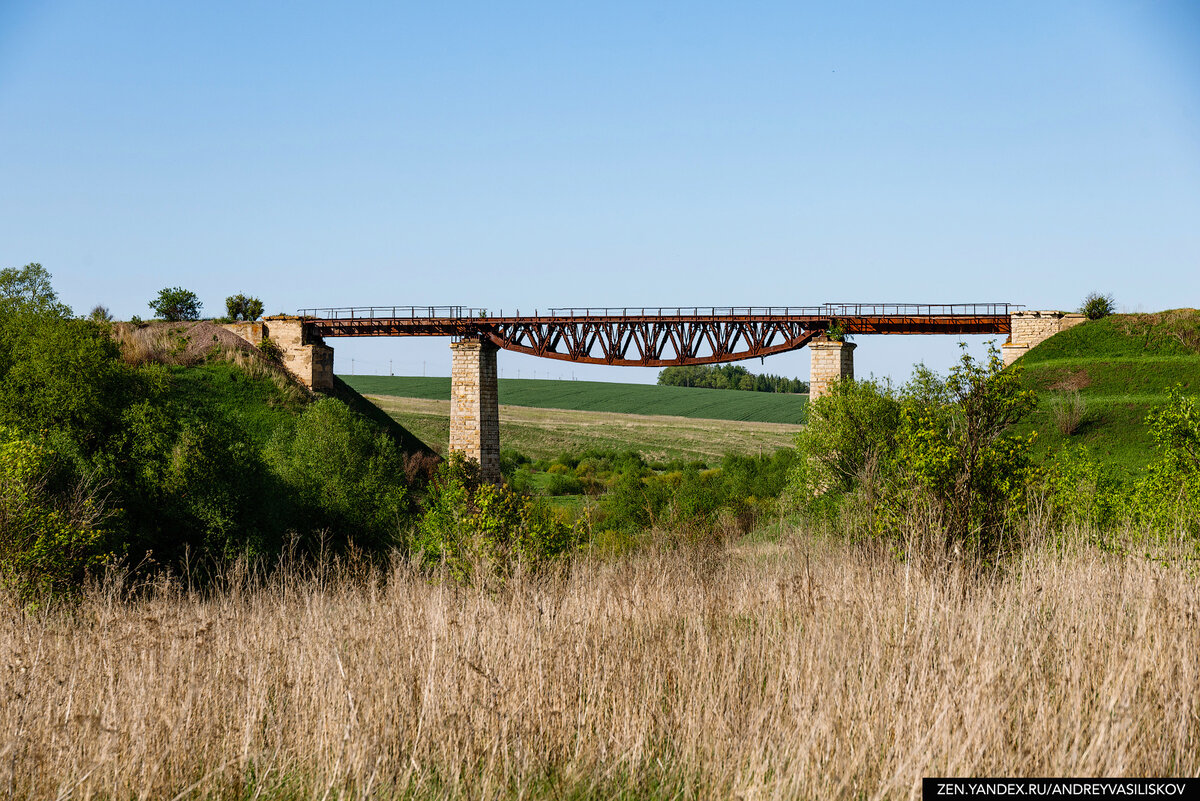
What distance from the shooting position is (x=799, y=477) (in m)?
38.7

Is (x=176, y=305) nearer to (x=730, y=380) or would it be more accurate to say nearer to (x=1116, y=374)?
(x=1116, y=374)

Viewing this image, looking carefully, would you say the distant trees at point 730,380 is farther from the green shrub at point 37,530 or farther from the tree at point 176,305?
the green shrub at point 37,530

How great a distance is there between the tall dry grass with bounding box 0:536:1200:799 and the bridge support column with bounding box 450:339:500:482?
1575 inches

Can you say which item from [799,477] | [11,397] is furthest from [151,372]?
[799,477]

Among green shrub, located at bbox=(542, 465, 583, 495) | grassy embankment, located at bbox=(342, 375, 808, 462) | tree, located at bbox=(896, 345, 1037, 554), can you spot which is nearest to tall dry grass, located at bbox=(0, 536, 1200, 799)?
tree, located at bbox=(896, 345, 1037, 554)

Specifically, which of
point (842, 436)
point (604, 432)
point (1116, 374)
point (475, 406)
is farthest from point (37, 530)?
point (604, 432)

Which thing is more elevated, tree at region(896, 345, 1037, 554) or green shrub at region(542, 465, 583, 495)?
tree at region(896, 345, 1037, 554)

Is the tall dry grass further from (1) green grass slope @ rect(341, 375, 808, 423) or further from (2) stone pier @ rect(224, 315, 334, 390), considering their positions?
(1) green grass slope @ rect(341, 375, 808, 423)

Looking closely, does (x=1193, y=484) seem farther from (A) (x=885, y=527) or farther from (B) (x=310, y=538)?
(B) (x=310, y=538)

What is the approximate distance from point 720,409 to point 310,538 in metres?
82.8

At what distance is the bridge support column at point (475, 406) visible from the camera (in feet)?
157

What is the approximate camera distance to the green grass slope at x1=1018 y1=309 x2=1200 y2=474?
42163 mm


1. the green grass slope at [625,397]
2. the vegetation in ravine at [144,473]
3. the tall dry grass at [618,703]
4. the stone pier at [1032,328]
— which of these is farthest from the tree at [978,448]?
the green grass slope at [625,397]

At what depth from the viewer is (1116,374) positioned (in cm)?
4872
